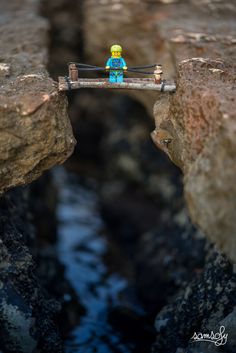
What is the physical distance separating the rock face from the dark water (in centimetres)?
356

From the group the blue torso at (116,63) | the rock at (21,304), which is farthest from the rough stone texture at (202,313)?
the blue torso at (116,63)

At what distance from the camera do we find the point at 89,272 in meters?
10.2

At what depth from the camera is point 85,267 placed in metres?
10.4

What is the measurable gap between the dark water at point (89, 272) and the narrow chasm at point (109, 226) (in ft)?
0.07

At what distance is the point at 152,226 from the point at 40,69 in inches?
211

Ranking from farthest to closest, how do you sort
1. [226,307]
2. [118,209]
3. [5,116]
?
[118,209], [226,307], [5,116]

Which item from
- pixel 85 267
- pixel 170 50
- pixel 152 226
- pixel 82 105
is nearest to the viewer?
pixel 170 50

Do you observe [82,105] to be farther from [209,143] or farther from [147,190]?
[209,143]

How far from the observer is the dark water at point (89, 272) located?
8.04 m

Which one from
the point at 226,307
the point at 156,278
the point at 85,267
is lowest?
the point at 226,307

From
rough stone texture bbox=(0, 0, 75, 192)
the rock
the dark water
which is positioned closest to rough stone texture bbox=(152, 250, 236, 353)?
the dark water

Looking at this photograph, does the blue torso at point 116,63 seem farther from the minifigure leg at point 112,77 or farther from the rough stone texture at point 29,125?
the rough stone texture at point 29,125

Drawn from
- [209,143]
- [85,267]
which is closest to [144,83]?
[209,143]

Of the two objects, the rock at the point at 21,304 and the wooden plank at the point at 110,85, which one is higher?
the wooden plank at the point at 110,85
